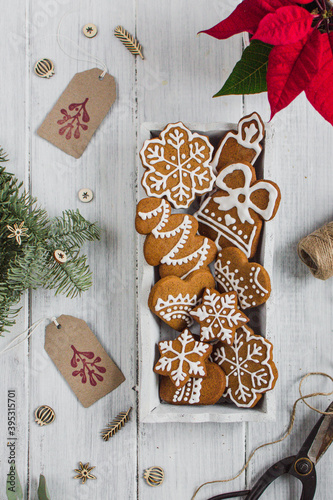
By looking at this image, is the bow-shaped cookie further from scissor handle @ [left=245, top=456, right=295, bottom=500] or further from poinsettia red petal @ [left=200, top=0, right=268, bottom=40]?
scissor handle @ [left=245, top=456, right=295, bottom=500]

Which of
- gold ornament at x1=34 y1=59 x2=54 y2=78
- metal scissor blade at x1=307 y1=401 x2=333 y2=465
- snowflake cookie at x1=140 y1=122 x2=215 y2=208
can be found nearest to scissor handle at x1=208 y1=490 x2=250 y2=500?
metal scissor blade at x1=307 y1=401 x2=333 y2=465

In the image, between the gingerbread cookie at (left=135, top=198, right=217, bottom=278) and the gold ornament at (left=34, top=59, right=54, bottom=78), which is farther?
the gold ornament at (left=34, top=59, right=54, bottom=78)

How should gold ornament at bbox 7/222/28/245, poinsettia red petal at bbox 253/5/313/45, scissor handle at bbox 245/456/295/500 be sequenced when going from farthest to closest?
scissor handle at bbox 245/456/295/500
gold ornament at bbox 7/222/28/245
poinsettia red petal at bbox 253/5/313/45

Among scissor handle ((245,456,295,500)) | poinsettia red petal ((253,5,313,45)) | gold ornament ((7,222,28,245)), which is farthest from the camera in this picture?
scissor handle ((245,456,295,500))

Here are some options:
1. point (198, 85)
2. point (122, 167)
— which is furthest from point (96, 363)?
point (198, 85)

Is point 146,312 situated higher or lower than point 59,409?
higher

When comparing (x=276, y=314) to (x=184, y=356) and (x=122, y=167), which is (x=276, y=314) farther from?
(x=122, y=167)

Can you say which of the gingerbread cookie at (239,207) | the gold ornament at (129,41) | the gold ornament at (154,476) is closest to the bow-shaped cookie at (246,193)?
the gingerbread cookie at (239,207)
